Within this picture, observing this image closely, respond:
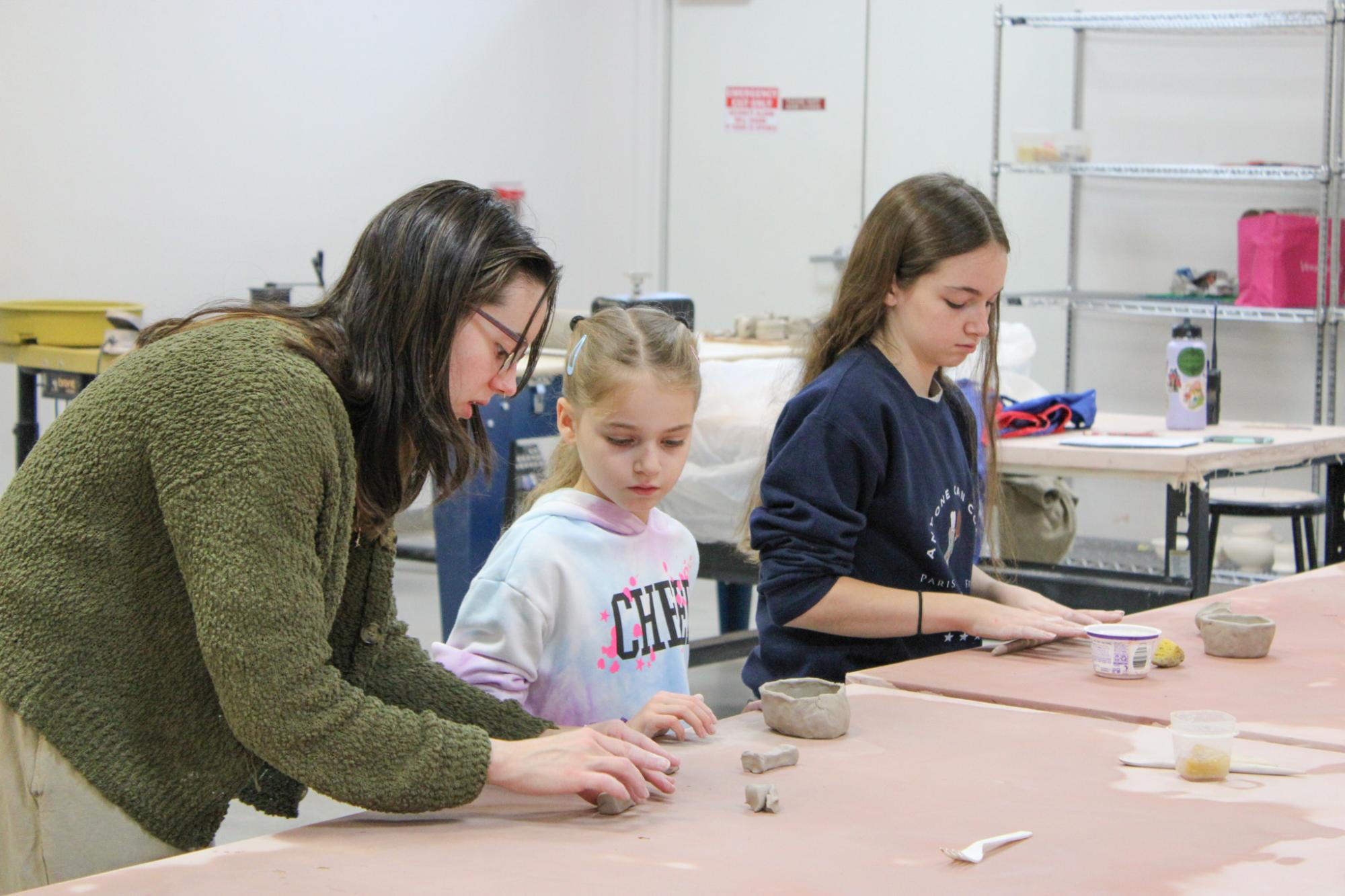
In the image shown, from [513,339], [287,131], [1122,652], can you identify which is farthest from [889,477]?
[287,131]

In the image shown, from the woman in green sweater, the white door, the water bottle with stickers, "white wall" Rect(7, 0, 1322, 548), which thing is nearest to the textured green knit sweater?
the woman in green sweater

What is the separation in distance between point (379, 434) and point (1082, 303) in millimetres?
4339

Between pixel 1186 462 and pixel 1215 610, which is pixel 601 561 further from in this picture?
pixel 1186 462

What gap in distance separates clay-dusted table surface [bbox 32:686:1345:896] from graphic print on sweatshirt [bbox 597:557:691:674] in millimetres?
287

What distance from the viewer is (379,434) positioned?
3.92ft

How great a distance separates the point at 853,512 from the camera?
176 centimetres

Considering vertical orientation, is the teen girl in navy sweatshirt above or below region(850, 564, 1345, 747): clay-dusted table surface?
above

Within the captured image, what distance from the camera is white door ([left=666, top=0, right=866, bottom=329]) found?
6.02m

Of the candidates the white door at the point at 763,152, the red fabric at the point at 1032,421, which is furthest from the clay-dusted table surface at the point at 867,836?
the white door at the point at 763,152

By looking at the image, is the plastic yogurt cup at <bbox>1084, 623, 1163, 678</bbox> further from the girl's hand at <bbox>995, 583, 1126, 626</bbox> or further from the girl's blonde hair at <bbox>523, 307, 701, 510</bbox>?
the girl's blonde hair at <bbox>523, 307, 701, 510</bbox>

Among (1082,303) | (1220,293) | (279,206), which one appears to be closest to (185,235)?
(279,206)

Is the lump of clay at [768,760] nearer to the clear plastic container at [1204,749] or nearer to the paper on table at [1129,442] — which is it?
the clear plastic container at [1204,749]

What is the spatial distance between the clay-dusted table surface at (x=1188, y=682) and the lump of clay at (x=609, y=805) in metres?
0.53

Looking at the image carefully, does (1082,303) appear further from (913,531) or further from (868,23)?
(913,531)
